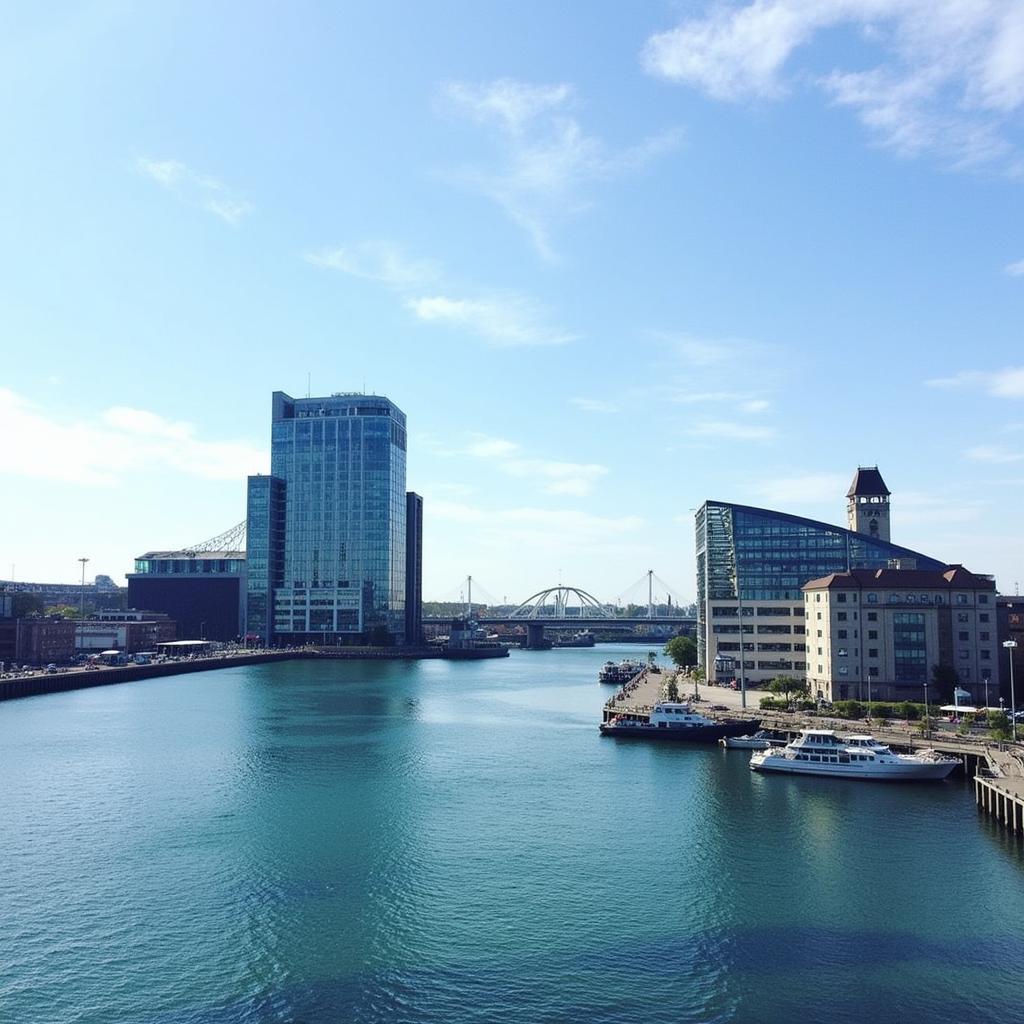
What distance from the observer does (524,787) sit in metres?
76.4

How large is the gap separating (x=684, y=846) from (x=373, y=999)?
2736cm

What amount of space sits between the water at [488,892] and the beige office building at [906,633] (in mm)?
33515

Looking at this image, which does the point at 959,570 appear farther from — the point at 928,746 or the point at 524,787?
the point at 524,787

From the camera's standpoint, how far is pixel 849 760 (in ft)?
263

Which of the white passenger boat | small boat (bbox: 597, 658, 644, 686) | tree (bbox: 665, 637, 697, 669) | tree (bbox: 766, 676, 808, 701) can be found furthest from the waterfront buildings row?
the white passenger boat

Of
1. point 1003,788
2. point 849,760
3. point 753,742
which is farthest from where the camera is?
point 753,742

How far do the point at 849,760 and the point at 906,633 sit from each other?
38785 mm

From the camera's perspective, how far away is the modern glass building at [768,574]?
137 m

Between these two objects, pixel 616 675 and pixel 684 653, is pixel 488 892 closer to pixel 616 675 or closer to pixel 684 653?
pixel 684 653

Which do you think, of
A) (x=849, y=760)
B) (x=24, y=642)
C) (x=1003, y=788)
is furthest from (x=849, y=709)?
(x=24, y=642)

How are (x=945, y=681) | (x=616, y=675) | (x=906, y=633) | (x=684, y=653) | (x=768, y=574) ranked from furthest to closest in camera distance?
(x=616, y=675) → (x=684, y=653) → (x=768, y=574) → (x=906, y=633) → (x=945, y=681)

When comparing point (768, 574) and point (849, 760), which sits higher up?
point (768, 574)

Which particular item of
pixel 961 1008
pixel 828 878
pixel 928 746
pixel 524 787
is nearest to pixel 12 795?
pixel 524 787

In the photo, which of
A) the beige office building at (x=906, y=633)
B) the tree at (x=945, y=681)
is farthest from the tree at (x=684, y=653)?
the tree at (x=945, y=681)
